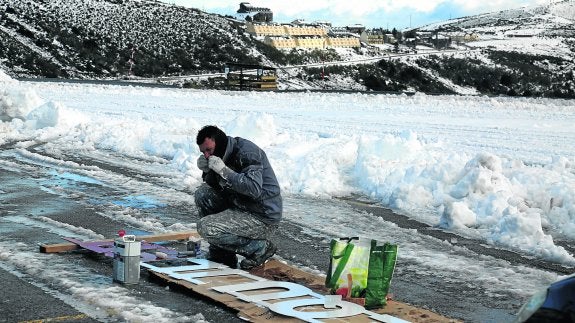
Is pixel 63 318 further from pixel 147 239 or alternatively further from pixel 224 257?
pixel 147 239

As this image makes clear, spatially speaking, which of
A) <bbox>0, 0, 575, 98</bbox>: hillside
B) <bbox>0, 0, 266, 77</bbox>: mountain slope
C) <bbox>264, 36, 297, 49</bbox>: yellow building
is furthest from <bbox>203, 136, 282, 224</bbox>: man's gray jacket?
<bbox>264, 36, 297, 49</bbox>: yellow building

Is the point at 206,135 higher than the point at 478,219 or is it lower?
higher

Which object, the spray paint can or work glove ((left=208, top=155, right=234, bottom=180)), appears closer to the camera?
the spray paint can

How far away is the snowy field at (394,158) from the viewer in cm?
1011

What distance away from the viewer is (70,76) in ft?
211

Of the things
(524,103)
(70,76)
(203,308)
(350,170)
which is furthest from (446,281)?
(70,76)

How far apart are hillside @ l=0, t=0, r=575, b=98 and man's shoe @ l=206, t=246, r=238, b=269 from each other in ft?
168

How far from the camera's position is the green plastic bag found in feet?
21.7

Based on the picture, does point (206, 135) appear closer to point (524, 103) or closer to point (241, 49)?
point (524, 103)

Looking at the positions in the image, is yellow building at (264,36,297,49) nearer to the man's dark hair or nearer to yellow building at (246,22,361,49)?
yellow building at (246,22,361,49)

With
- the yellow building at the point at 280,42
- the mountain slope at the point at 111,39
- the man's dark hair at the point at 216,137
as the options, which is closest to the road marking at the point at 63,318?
the man's dark hair at the point at 216,137

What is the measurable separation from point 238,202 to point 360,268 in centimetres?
152

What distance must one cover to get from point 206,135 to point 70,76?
59.5m

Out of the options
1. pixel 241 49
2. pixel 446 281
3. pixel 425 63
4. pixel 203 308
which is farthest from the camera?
pixel 425 63
